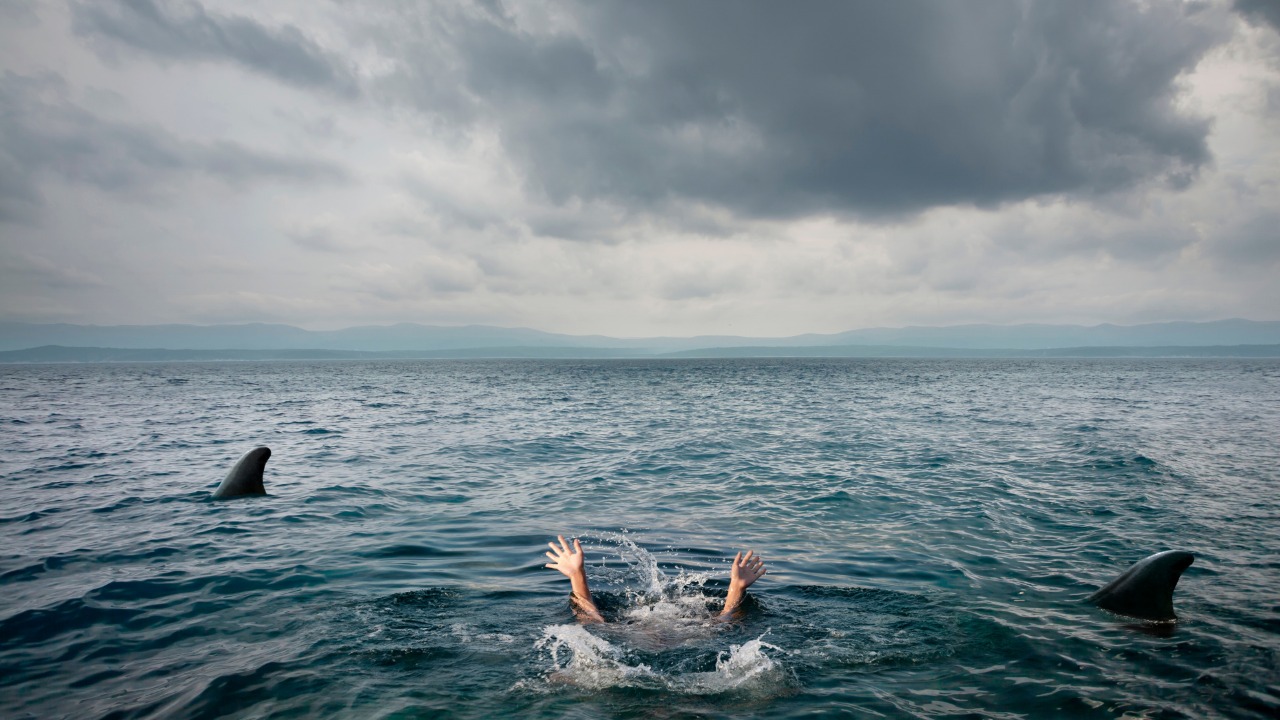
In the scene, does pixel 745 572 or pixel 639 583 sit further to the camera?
pixel 639 583

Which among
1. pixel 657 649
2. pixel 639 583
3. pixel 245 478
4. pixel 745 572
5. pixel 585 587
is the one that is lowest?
pixel 639 583

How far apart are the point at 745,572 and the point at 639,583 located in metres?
2.30

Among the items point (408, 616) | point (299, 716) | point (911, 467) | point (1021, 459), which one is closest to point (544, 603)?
point (408, 616)

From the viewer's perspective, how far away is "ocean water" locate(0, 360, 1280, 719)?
22.9 feet

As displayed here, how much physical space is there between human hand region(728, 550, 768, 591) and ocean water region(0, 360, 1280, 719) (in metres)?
0.50

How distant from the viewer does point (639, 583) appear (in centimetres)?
1100

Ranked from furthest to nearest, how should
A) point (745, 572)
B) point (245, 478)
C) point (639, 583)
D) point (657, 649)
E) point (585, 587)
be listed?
1. point (245, 478)
2. point (639, 583)
3. point (745, 572)
4. point (585, 587)
5. point (657, 649)

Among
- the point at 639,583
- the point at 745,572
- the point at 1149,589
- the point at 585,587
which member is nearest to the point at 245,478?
the point at 639,583

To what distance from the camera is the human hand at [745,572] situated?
365 inches

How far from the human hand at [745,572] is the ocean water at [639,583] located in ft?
1.64

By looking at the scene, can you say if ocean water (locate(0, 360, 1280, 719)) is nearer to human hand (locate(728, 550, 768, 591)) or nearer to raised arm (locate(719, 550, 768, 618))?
raised arm (locate(719, 550, 768, 618))

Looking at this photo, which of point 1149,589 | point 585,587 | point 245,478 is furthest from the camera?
point 245,478

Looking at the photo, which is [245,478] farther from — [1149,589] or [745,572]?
[1149,589]

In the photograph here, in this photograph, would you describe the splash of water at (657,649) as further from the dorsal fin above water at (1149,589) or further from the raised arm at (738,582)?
the dorsal fin above water at (1149,589)
